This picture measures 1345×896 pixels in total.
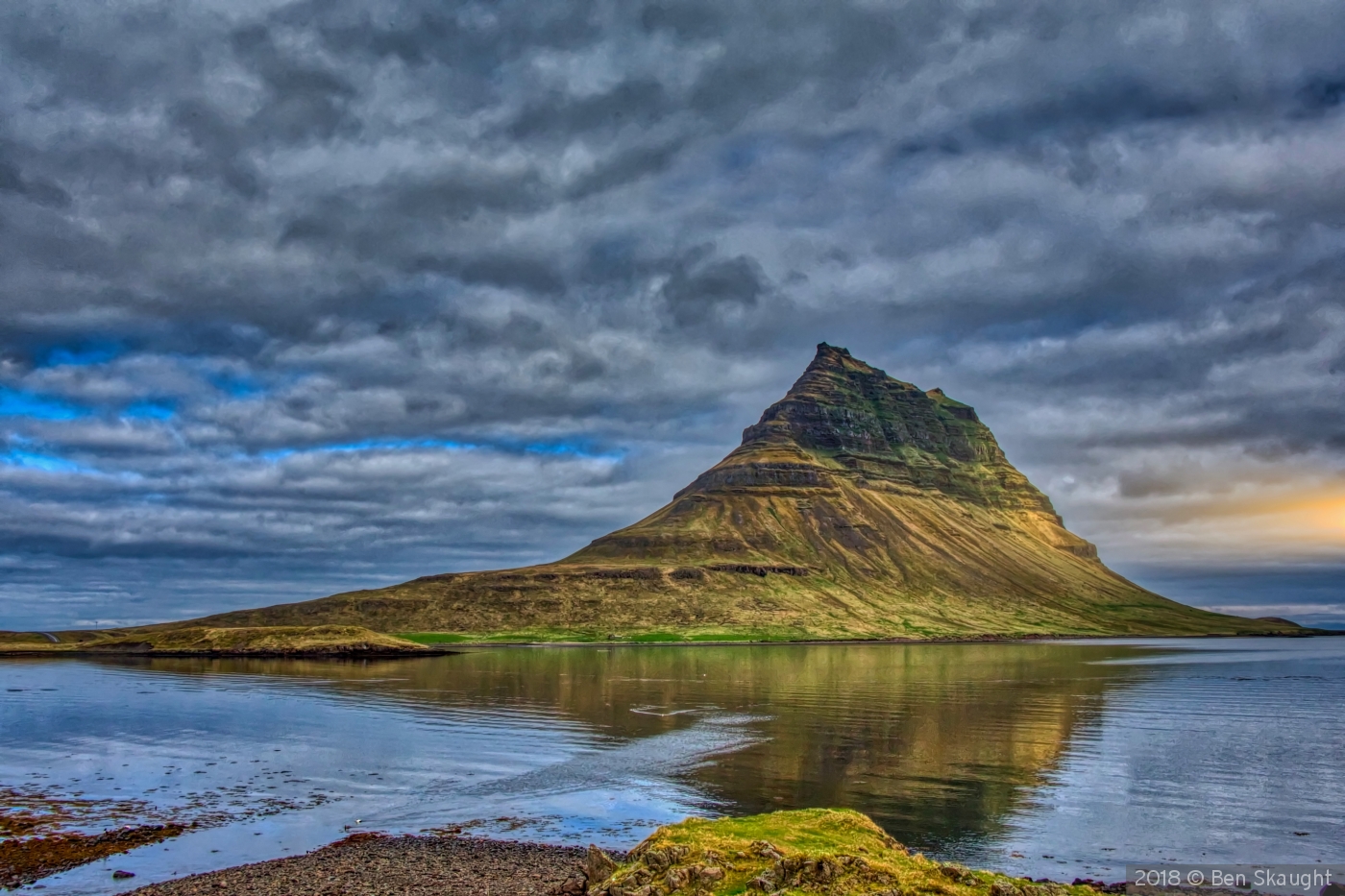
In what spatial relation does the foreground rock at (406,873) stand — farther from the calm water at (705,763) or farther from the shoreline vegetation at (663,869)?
the calm water at (705,763)

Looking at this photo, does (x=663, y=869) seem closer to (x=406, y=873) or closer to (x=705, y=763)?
(x=406, y=873)

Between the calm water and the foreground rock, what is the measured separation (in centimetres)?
274

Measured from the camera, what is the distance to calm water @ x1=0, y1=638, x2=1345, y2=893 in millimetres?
40812

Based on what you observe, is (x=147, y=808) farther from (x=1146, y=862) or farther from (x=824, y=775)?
(x=1146, y=862)

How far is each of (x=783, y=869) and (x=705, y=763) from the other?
34.0 meters

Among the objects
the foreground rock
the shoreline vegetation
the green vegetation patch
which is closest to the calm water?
the foreground rock

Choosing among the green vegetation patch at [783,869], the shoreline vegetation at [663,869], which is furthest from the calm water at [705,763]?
the green vegetation patch at [783,869]

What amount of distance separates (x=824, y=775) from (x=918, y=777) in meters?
5.45

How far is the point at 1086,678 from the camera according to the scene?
130250 millimetres

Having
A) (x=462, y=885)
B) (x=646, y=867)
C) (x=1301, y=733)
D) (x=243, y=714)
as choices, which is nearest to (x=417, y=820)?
(x=462, y=885)

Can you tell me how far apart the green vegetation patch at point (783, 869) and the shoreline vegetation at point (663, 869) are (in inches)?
1.5

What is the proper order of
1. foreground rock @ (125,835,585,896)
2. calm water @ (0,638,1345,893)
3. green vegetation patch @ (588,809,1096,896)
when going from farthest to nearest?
calm water @ (0,638,1345,893) → foreground rock @ (125,835,585,896) → green vegetation patch @ (588,809,1096,896)

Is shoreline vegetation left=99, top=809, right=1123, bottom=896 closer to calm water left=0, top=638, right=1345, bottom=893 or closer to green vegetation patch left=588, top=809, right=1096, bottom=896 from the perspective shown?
green vegetation patch left=588, top=809, right=1096, bottom=896

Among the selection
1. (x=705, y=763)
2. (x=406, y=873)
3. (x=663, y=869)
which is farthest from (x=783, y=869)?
(x=705, y=763)
